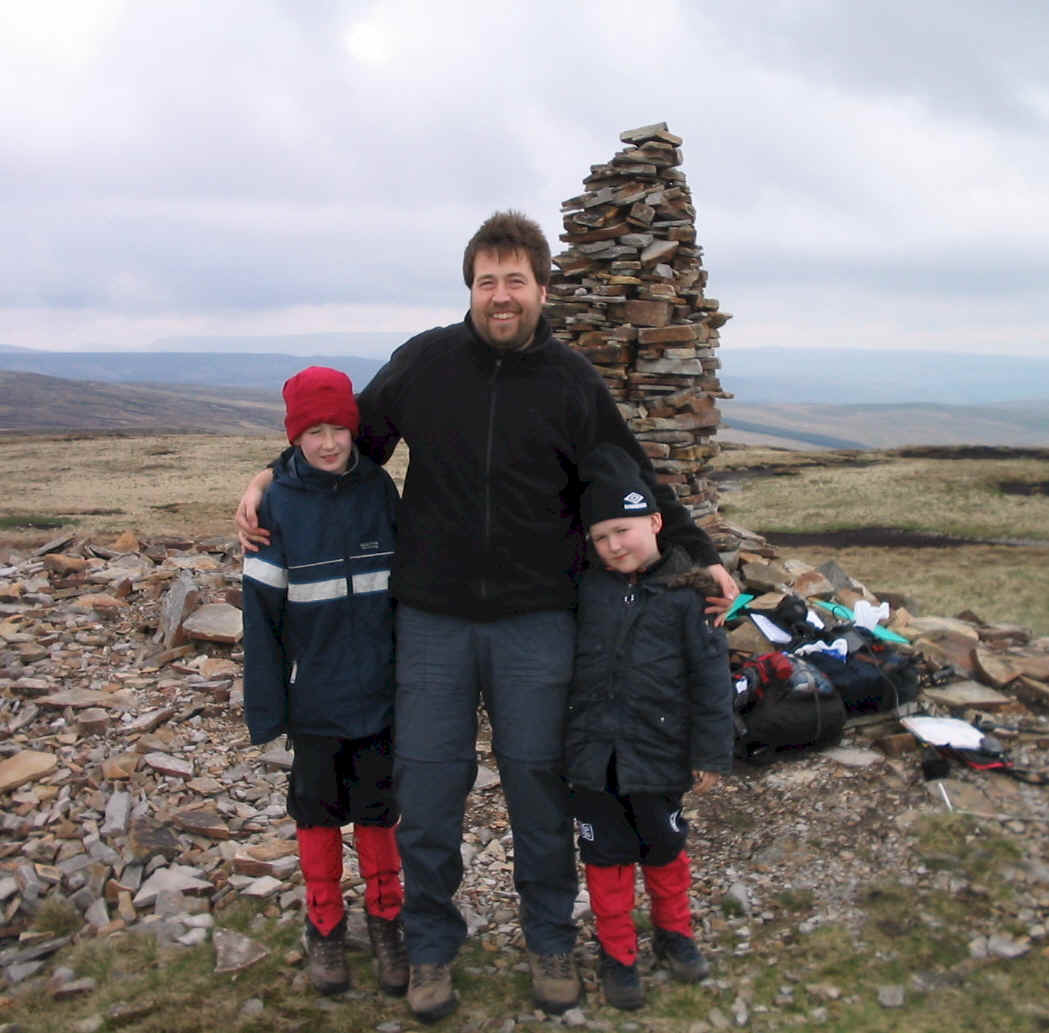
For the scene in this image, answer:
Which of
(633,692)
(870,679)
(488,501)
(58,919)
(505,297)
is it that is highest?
(505,297)

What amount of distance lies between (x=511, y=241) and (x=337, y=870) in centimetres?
308

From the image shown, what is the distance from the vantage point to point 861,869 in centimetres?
541

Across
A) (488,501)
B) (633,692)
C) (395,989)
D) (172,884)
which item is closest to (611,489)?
(488,501)

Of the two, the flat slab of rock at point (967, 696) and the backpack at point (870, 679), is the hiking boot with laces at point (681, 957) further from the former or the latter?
the flat slab of rock at point (967, 696)

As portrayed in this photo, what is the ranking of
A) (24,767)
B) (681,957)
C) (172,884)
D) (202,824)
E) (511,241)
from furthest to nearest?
(24,767) → (202,824) → (172,884) → (681,957) → (511,241)

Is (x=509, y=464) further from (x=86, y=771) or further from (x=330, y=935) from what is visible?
(x=86, y=771)

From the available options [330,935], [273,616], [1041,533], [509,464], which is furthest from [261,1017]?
[1041,533]

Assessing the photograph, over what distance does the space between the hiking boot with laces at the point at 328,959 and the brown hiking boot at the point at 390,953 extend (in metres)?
0.15

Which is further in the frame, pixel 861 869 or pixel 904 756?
pixel 904 756

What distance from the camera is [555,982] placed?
4.25 meters

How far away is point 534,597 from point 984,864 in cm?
334

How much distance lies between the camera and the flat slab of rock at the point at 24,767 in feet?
20.6

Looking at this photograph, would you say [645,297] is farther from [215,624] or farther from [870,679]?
[215,624]

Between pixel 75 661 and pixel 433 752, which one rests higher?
pixel 433 752
